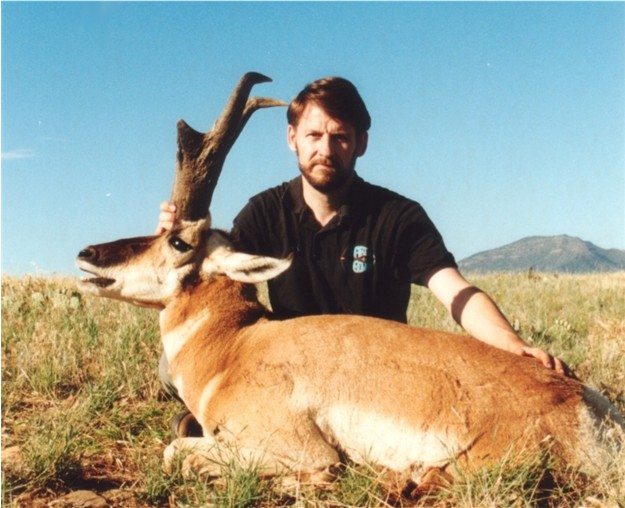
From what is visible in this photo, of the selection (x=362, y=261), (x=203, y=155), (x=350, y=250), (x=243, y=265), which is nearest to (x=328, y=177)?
(x=350, y=250)

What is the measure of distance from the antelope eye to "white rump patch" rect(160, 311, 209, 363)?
0.51 m

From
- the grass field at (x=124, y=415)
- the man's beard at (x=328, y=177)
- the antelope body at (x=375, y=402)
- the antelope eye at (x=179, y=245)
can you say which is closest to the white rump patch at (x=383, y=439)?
the antelope body at (x=375, y=402)

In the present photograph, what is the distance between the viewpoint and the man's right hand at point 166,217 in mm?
5285

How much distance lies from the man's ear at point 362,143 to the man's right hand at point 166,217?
76.2 inches

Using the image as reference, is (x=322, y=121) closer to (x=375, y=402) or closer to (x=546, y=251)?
(x=375, y=402)

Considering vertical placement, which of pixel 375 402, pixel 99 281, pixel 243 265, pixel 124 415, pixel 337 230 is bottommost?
pixel 124 415

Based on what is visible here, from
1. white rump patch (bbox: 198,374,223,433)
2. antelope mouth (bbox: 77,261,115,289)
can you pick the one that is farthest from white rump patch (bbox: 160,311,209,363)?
antelope mouth (bbox: 77,261,115,289)

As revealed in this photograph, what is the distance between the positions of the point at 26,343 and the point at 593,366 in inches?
205

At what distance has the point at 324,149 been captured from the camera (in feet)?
19.5

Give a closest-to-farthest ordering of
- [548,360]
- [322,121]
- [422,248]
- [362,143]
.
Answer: [548,360] → [422,248] → [322,121] → [362,143]

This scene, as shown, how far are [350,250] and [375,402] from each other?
221cm

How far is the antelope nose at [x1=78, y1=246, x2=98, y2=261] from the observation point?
4883 millimetres

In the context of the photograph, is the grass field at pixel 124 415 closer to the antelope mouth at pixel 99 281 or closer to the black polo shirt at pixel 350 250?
the antelope mouth at pixel 99 281

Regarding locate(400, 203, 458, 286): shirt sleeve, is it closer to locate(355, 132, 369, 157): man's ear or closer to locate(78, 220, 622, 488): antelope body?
locate(355, 132, 369, 157): man's ear
